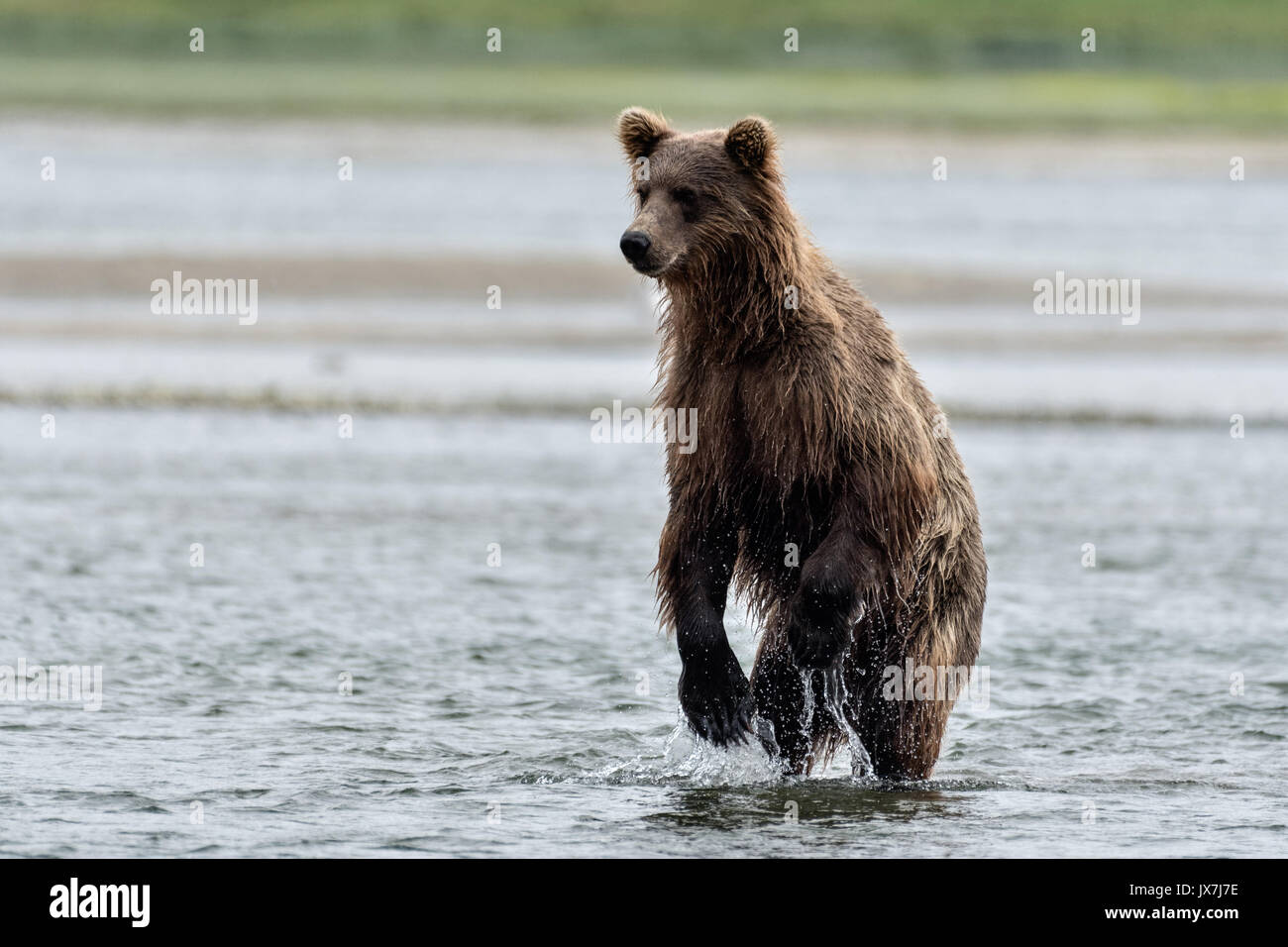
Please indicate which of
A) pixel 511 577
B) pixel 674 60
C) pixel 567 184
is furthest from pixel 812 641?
pixel 674 60

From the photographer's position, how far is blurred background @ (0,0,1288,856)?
6.76 meters

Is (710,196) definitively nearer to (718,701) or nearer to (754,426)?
(754,426)

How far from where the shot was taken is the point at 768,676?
7.01 meters

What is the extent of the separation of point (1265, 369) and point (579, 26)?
5007cm

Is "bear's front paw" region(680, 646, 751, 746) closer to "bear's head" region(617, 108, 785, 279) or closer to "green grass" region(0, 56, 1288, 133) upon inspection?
"bear's head" region(617, 108, 785, 279)

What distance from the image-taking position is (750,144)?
21.1 feet

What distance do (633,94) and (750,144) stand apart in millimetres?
47201

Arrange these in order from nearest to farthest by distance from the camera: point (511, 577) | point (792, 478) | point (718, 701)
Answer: point (792, 478) → point (718, 701) → point (511, 577)

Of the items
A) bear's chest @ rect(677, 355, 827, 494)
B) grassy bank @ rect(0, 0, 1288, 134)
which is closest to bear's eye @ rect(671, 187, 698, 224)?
bear's chest @ rect(677, 355, 827, 494)

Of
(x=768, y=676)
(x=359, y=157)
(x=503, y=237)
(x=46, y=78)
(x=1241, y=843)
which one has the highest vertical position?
(x=46, y=78)

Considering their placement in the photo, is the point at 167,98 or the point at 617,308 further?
the point at 167,98
